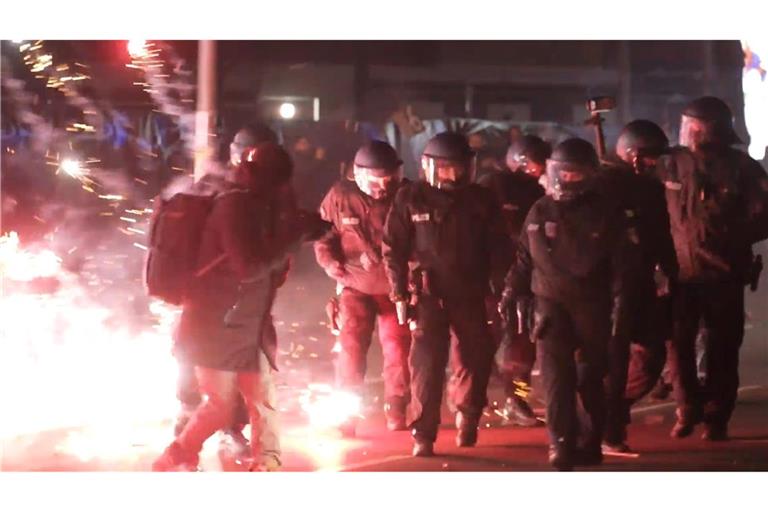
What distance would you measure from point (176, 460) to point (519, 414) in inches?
96.2

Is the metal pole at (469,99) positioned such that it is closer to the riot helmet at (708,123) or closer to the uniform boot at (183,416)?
the riot helmet at (708,123)

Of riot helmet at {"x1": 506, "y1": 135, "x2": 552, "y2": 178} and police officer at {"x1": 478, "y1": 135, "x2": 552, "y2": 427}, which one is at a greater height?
riot helmet at {"x1": 506, "y1": 135, "x2": 552, "y2": 178}

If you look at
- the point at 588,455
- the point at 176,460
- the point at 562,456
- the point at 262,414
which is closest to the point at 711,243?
the point at 588,455

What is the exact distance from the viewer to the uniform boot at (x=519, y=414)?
25.0 ft

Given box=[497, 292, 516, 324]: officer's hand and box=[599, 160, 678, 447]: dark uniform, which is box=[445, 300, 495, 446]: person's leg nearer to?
box=[497, 292, 516, 324]: officer's hand

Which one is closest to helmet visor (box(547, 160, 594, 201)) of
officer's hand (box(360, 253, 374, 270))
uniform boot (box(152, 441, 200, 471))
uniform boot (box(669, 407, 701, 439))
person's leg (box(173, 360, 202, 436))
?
officer's hand (box(360, 253, 374, 270))

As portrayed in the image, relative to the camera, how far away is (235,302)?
20.5 feet

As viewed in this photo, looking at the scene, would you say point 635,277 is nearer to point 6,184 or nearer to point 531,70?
point 531,70

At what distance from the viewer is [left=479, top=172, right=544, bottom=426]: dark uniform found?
7441mm

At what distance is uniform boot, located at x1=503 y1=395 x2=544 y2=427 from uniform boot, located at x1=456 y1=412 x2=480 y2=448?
2.18 ft

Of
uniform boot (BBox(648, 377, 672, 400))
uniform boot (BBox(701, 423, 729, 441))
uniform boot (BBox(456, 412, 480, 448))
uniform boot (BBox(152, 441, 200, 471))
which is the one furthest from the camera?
uniform boot (BBox(648, 377, 672, 400))

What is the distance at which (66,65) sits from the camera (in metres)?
7.57

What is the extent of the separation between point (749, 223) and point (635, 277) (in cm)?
85

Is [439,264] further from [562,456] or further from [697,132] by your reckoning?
[697,132]
